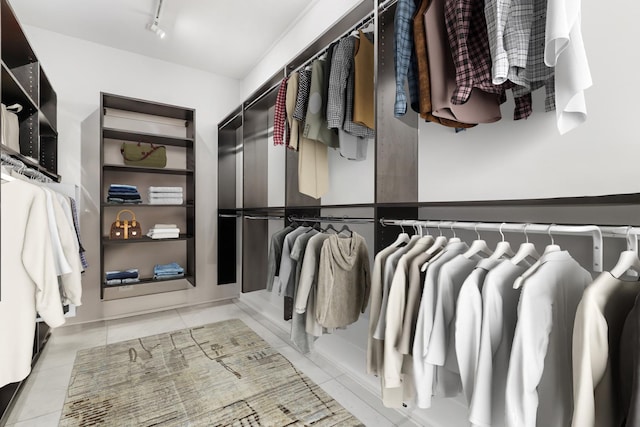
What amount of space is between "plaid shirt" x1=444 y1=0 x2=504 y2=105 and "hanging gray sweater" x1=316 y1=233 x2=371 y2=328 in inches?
37.3

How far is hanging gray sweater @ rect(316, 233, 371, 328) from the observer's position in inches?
67.8

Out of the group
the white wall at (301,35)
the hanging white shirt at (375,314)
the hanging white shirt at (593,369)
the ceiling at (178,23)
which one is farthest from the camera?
the ceiling at (178,23)

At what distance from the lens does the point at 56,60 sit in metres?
3.13

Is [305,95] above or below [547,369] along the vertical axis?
above

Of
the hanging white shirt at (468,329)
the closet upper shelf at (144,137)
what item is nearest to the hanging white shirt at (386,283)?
the hanging white shirt at (468,329)

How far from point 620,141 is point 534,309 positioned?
71 cm

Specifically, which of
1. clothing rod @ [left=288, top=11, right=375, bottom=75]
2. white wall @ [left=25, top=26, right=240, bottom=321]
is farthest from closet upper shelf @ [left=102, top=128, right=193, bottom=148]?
clothing rod @ [left=288, top=11, right=375, bottom=75]

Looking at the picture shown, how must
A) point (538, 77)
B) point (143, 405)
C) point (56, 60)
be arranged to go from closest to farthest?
1. point (538, 77)
2. point (143, 405)
3. point (56, 60)

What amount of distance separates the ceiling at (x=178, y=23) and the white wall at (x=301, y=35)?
76mm

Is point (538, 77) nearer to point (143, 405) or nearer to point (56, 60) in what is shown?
point (143, 405)

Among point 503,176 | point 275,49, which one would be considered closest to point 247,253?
point 275,49

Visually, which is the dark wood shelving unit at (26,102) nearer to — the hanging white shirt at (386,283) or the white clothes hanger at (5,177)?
the white clothes hanger at (5,177)

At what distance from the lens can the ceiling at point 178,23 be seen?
2709 mm

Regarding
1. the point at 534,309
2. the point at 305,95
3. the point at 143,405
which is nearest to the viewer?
the point at 534,309
